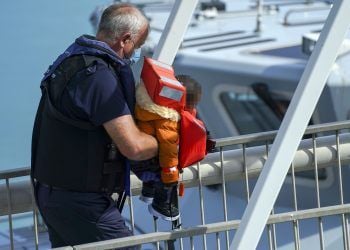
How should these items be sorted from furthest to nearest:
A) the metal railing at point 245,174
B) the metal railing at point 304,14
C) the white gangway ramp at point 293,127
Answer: the metal railing at point 304,14
the metal railing at point 245,174
the white gangway ramp at point 293,127

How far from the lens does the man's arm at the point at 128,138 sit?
405 centimetres

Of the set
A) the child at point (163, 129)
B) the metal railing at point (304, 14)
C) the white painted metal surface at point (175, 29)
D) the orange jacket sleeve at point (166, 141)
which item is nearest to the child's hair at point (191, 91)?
the child at point (163, 129)

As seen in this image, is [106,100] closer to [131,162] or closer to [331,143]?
[131,162]

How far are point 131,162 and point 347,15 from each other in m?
1.02

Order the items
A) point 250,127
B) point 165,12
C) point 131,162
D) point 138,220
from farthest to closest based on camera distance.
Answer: point 165,12, point 250,127, point 138,220, point 131,162

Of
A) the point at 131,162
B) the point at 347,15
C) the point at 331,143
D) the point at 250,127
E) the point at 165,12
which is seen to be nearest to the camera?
the point at 347,15

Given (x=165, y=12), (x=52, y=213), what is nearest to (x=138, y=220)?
(x=52, y=213)

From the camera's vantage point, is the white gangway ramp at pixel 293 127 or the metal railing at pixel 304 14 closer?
the white gangway ramp at pixel 293 127

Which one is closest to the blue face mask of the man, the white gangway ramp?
the man

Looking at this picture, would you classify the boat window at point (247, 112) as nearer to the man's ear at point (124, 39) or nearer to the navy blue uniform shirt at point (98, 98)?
the man's ear at point (124, 39)

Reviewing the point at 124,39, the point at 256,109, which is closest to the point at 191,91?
the point at 124,39

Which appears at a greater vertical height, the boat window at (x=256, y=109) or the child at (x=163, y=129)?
the child at (x=163, y=129)

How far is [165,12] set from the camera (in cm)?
1430

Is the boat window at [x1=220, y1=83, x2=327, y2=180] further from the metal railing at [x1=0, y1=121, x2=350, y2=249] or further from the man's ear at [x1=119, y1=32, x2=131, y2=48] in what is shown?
the man's ear at [x1=119, y1=32, x2=131, y2=48]
